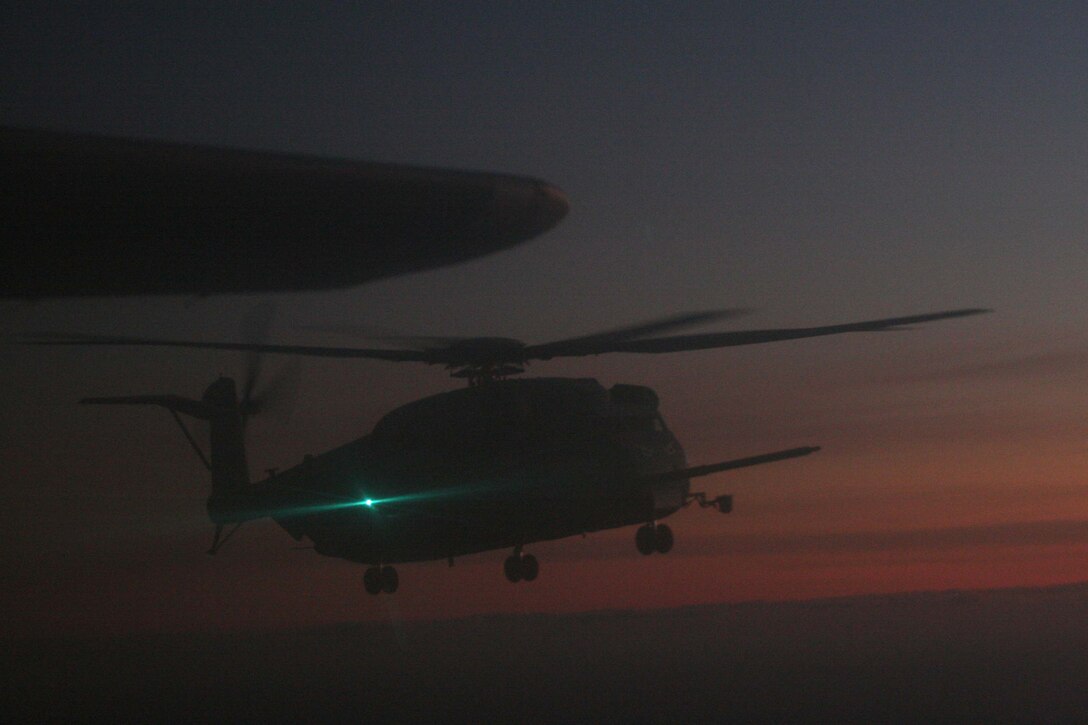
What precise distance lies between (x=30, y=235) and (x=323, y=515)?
16.9 meters

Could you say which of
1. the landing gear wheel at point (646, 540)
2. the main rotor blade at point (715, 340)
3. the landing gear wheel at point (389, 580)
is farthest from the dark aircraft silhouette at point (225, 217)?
A: the landing gear wheel at point (389, 580)

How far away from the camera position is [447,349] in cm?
1736

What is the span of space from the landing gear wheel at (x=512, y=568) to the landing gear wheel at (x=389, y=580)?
316 centimetres

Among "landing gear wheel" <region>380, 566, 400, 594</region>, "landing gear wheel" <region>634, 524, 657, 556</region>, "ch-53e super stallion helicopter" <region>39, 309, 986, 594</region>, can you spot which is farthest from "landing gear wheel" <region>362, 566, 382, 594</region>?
"landing gear wheel" <region>634, 524, 657, 556</region>

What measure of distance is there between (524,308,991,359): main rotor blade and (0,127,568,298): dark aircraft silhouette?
975 centimetres

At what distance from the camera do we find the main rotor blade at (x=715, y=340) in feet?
45.5

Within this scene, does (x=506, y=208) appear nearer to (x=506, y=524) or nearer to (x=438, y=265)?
(x=438, y=265)

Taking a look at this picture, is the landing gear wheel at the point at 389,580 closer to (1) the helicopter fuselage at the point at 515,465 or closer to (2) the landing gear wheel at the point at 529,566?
(1) the helicopter fuselage at the point at 515,465

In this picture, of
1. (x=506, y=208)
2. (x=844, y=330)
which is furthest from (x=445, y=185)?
(x=844, y=330)

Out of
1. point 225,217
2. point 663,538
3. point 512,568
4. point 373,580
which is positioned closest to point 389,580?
point 373,580

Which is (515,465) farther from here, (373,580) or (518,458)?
(373,580)

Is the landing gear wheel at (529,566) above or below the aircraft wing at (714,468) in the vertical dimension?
below

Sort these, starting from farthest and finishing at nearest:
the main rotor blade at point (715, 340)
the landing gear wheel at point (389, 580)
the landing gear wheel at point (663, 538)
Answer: the landing gear wheel at point (389, 580), the landing gear wheel at point (663, 538), the main rotor blade at point (715, 340)

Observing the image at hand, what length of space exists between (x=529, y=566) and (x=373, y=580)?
3835 mm
